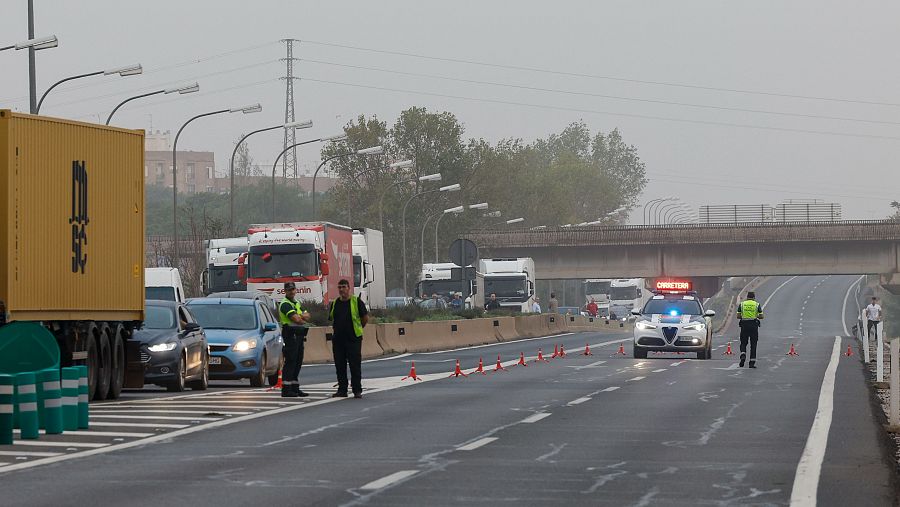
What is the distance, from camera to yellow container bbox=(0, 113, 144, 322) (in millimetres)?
20203

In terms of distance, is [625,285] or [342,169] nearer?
[342,169]

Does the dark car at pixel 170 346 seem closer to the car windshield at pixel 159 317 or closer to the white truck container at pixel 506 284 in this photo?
the car windshield at pixel 159 317

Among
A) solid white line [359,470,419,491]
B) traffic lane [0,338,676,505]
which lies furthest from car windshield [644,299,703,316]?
solid white line [359,470,419,491]

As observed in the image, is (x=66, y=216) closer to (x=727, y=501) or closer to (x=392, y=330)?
(x=727, y=501)

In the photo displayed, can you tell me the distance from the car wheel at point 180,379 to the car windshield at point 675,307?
18.1 m

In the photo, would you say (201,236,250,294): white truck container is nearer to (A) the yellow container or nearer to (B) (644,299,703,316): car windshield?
(B) (644,299,703,316): car windshield

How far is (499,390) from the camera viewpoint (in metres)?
26.3

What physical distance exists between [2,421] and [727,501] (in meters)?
7.14

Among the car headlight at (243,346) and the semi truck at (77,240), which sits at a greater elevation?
the semi truck at (77,240)

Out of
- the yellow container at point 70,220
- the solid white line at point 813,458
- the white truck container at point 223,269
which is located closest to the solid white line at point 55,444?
the yellow container at point 70,220

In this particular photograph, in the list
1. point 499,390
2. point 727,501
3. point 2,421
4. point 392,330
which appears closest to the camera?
point 727,501

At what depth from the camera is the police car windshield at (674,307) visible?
41.7m

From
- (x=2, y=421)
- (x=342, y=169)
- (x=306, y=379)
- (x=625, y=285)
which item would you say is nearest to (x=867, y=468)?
(x=2, y=421)

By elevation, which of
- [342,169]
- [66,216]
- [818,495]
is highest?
[342,169]
